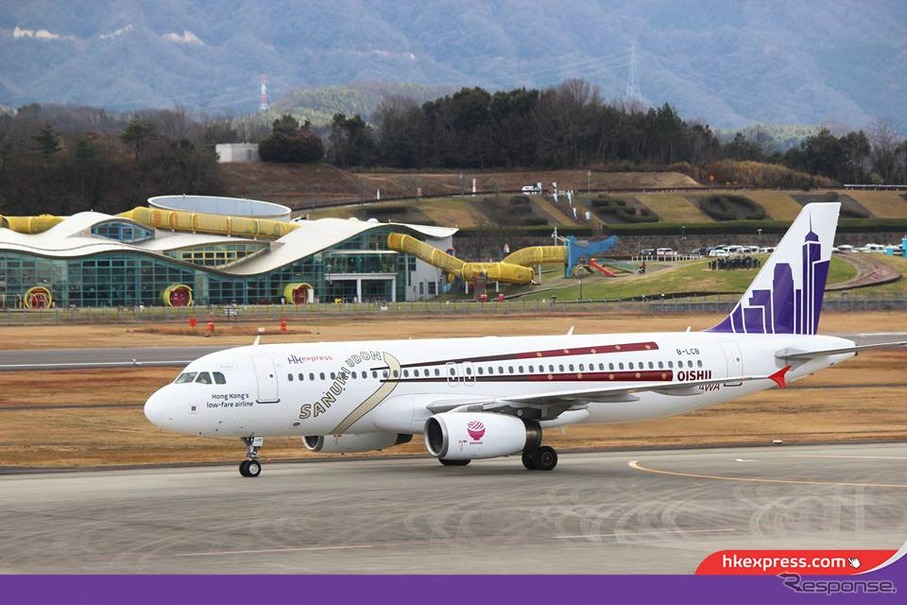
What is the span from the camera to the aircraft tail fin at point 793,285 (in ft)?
163

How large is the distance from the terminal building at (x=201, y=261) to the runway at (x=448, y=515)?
102462 mm

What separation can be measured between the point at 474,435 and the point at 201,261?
115949 millimetres

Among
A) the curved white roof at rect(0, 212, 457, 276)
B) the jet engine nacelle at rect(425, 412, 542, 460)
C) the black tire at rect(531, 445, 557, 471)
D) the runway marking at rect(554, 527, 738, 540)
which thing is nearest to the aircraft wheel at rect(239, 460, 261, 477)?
the jet engine nacelle at rect(425, 412, 542, 460)

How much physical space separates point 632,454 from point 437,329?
55525 mm

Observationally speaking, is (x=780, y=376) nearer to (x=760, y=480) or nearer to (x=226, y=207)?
(x=760, y=480)

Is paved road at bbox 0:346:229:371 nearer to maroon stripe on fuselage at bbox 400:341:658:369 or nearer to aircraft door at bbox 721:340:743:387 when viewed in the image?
maroon stripe on fuselage at bbox 400:341:658:369

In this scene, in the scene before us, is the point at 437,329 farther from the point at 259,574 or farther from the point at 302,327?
the point at 259,574

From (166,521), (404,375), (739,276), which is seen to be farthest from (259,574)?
(739,276)

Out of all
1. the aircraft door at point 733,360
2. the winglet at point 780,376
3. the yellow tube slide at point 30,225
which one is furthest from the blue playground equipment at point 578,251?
the aircraft door at point 733,360

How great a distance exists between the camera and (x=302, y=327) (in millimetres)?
107938

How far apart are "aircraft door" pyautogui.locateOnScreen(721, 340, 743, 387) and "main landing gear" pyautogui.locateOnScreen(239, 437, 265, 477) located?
15.7 m

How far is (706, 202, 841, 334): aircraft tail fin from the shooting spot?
163ft

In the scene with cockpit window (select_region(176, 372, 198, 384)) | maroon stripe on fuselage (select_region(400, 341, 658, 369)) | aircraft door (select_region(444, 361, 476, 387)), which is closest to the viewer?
cockpit window (select_region(176, 372, 198, 384))

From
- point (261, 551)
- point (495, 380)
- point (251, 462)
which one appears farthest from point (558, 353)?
point (261, 551)
